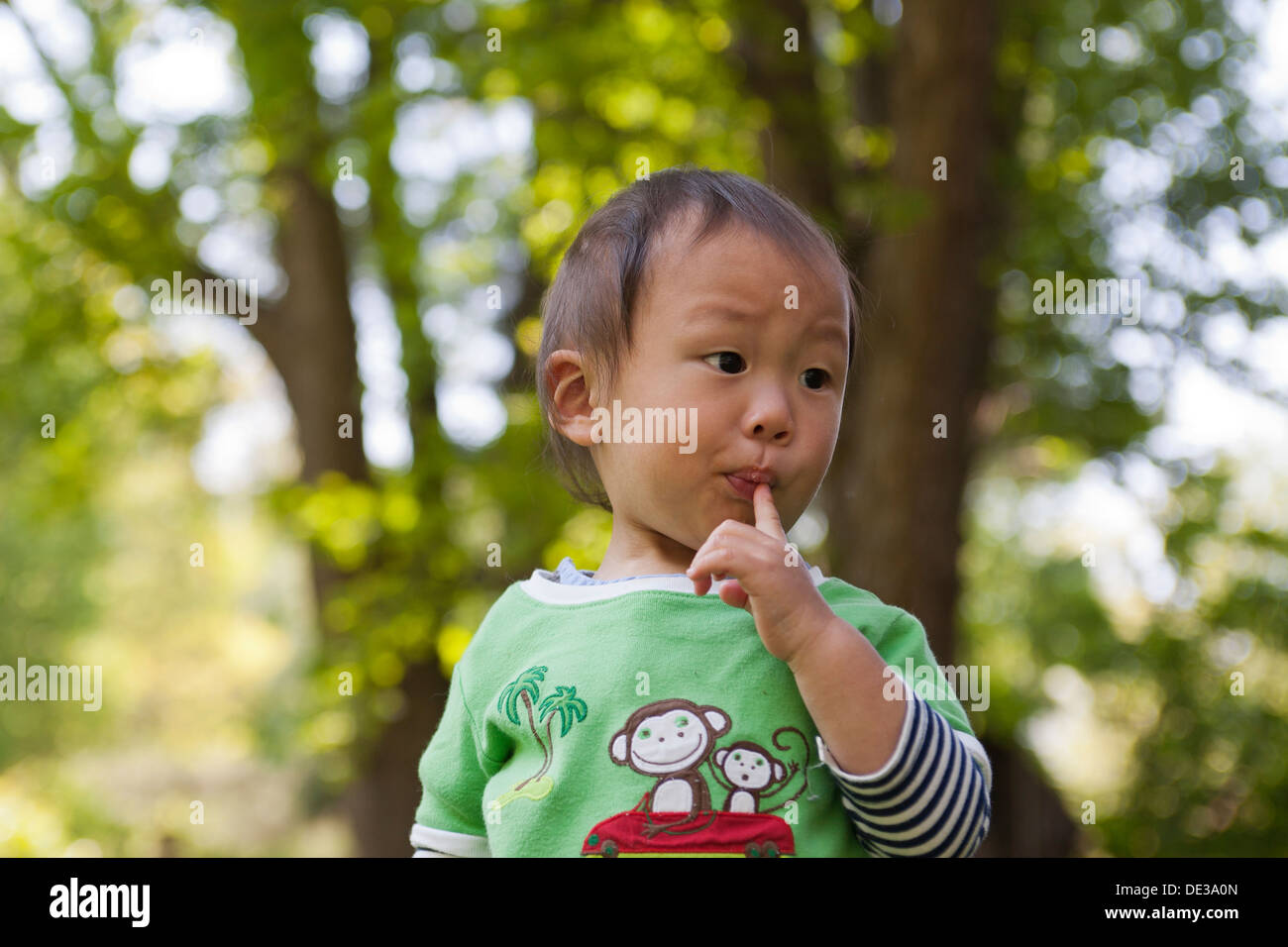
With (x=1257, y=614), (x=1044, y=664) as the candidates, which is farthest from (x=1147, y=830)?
(x=1044, y=664)

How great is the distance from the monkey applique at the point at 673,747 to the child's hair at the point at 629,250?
50cm

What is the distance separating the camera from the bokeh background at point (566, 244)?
539 cm

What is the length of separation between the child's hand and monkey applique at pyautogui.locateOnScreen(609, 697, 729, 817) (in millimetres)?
140

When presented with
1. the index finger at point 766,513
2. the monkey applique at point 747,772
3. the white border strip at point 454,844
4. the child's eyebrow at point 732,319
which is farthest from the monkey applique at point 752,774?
the child's eyebrow at point 732,319

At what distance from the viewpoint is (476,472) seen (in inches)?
260

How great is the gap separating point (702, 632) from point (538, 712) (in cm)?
25

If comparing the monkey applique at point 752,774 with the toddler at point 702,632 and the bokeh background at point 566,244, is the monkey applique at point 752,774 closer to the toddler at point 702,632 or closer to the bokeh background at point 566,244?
the toddler at point 702,632

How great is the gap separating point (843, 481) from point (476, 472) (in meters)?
1.98

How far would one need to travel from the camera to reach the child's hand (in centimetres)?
148

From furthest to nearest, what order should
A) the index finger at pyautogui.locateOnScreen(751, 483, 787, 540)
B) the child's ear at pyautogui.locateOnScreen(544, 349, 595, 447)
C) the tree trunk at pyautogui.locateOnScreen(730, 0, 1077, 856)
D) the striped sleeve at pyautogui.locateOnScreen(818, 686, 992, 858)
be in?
the tree trunk at pyautogui.locateOnScreen(730, 0, 1077, 856) < the child's ear at pyautogui.locateOnScreen(544, 349, 595, 447) < the index finger at pyautogui.locateOnScreen(751, 483, 787, 540) < the striped sleeve at pyautogui.locateOnScreen(818, 686, 992, 858)

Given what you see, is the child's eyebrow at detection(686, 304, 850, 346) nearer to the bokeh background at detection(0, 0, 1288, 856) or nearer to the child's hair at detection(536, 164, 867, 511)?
the child's hair at detection(536, 164, 867, 511)

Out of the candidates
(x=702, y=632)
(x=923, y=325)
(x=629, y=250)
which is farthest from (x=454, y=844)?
(x=923, y=325)

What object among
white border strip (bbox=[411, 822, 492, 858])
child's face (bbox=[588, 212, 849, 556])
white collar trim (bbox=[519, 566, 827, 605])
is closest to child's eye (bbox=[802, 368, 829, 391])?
child's face (bbox=[588, 212, 849, 556])
